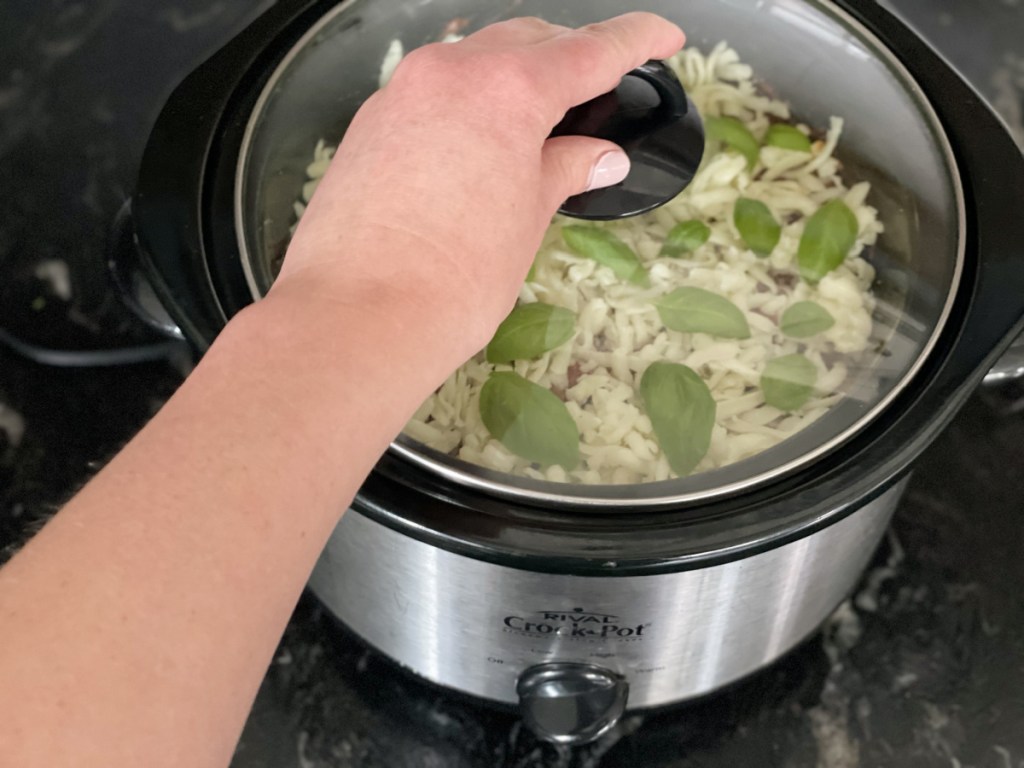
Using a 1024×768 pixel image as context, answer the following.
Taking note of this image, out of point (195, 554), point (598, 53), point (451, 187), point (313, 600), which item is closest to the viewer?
point (195, 554)

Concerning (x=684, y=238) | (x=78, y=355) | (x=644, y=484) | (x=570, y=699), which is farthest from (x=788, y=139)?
(x=78, y=355)

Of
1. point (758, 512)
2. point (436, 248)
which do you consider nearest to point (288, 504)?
point (436, 248)

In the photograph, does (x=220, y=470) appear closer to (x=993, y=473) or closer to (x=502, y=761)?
(x=502, y=761)

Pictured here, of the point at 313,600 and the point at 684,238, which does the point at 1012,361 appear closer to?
the point at 684,238

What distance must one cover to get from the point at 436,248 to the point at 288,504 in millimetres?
168

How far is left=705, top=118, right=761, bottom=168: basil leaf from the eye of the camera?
0.82 metres

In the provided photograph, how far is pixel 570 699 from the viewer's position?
0.73 metres

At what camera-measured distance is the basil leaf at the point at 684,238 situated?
29.2 inches

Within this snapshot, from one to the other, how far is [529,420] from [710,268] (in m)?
0.19

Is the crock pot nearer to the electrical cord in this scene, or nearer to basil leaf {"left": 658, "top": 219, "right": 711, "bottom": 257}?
basil leaf {"left": 658, "top": 219, "right": 711, "bottom": 257}

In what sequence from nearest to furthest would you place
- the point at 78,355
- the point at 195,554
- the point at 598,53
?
the point at 195,554
the point at 598,53
the point at 78,355

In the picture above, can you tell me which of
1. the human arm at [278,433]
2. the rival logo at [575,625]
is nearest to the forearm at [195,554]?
the human arm at [278,433]

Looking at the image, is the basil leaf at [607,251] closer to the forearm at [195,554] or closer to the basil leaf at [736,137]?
the basil leaf at [736,137]

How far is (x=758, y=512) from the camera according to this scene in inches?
22.9
